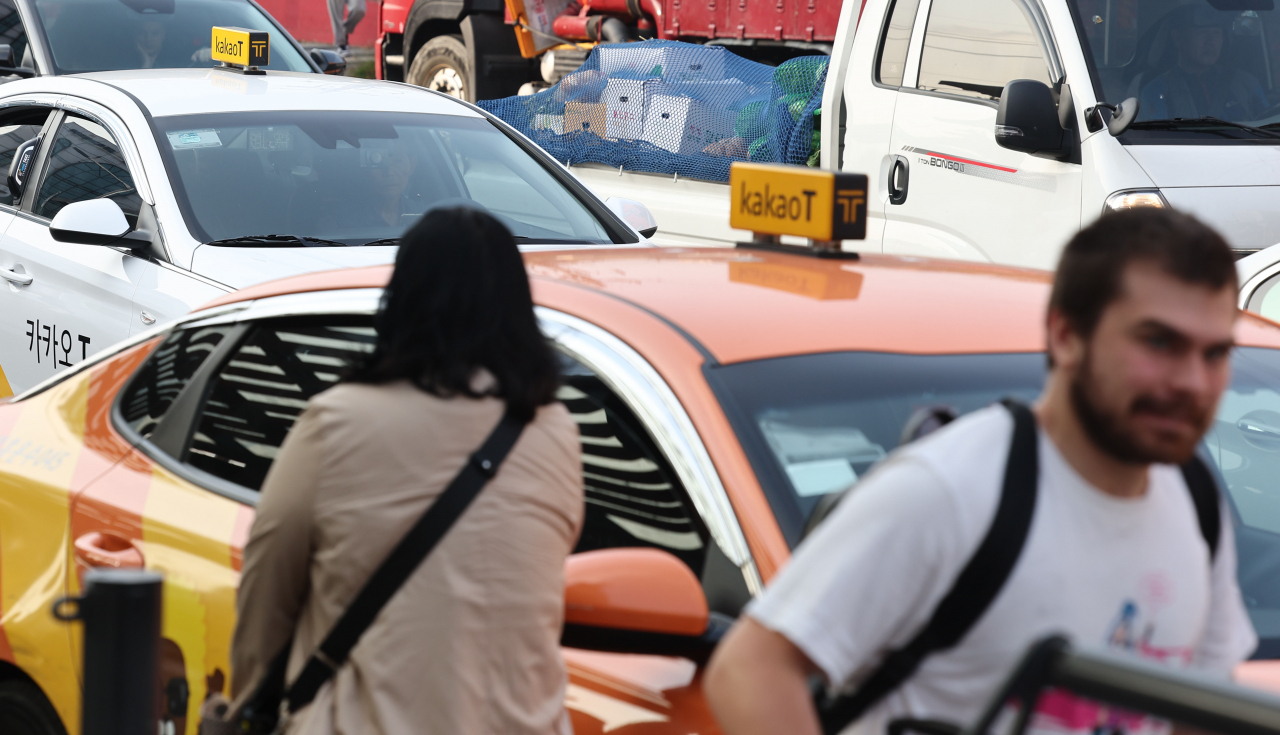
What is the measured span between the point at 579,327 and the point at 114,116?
13.3ft

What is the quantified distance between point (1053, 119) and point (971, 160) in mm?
653

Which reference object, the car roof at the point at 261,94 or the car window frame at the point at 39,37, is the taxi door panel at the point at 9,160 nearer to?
the car roof at the point at 261,94

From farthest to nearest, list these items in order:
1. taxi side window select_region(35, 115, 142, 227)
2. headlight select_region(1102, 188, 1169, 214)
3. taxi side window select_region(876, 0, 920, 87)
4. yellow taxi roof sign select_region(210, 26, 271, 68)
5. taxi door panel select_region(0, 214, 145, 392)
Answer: taxi side window select_region(876, 0, 920, 87) < yellow taxi roof sign select_region(210, 26, 271, 68) < headlight select_region(1102, 188, 1169, 214) < taxi side window select_region(35, 115, 142, 227) < taxi door panel select_region(0, 214, 145, 392)

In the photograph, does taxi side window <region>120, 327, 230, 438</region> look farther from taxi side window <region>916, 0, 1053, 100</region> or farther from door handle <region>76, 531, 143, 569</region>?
taxi side window <region>916, 0, 1053, 100</region>

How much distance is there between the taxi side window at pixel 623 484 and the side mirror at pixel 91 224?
3.43 m

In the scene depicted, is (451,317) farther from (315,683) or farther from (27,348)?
(27,348)

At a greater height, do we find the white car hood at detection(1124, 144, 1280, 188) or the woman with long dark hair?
the white car hood at detection(1124, 144, 1280, 188)

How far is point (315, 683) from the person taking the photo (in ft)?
6.91

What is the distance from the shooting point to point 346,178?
5902mm

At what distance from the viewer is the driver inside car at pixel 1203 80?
6.65m

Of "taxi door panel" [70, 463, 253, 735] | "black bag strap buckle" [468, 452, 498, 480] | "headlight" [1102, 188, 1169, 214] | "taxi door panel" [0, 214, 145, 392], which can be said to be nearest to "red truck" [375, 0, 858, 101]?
"headlight" [1102, 188, 1169, 214]

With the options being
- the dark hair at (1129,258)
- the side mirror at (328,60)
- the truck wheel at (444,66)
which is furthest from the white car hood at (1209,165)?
the truck wheel at (444,66)

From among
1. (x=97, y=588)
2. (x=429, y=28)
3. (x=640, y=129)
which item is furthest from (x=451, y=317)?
(x=429, y=28)

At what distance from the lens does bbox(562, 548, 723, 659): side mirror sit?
2.02 m
